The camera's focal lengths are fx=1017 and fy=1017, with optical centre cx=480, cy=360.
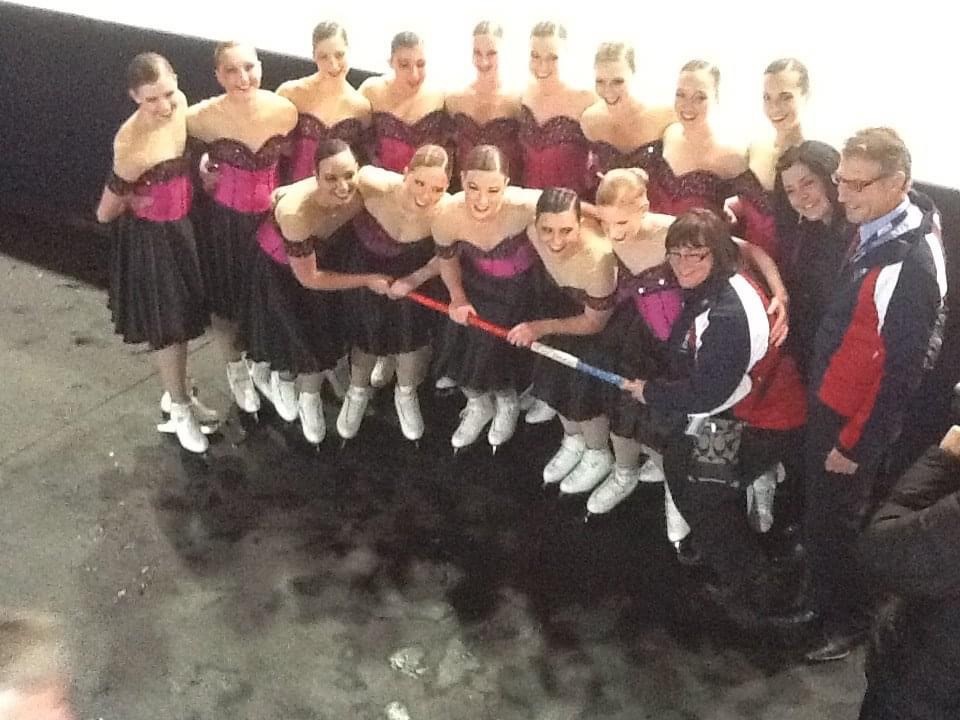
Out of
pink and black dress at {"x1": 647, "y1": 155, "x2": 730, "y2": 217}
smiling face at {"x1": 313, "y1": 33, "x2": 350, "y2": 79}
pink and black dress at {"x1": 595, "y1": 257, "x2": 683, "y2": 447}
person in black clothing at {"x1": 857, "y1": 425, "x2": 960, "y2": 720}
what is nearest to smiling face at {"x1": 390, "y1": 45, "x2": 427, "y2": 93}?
smiling face at {"x1": 313, "y1": 33, "x2": 350, "y2": 79}

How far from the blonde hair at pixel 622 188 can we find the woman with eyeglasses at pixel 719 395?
0.45 feet

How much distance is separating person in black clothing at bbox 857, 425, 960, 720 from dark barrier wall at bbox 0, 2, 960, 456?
1.91 m

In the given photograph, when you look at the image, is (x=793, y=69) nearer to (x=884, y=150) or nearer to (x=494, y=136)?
(x=884, y=150)

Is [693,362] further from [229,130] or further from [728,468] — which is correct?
[229,130]

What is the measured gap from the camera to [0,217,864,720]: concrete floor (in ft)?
6.45

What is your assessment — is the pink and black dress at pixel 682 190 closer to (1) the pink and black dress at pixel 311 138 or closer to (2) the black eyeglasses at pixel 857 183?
(2) the black eyeglasses at pixel 857 183

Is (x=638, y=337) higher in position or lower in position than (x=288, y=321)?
higher

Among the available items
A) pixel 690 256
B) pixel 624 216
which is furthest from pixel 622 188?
pixel 690 256

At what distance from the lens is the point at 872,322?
1.69 metres

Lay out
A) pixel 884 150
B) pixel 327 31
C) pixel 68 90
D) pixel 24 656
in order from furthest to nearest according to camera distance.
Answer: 1. pixel 68 90
2. pixel 327 31
3. pixel 884 150
4. pixel 24 656

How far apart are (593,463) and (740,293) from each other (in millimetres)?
727

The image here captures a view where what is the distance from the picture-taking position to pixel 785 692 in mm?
1964

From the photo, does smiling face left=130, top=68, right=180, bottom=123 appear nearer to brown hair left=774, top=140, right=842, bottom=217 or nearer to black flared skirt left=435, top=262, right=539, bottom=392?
black flared skirt left=435, top=262, right=539, bottom=392

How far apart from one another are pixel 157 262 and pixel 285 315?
1.05 ft
